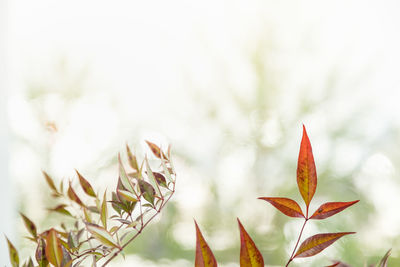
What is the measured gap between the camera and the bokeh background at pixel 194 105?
1.27 meters

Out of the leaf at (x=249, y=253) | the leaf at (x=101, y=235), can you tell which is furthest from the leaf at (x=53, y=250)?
the leaf at (x=249, y=253)

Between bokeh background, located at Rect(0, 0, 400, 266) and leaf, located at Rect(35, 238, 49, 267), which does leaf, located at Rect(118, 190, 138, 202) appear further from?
bokeh background, located at Rect(0, 0, 400, 266)

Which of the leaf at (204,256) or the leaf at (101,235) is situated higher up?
the leaf at (101,235)

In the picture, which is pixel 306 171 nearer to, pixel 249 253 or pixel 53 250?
pixel 249 253

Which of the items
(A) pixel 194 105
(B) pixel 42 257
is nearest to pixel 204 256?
(B) pixel 42 257

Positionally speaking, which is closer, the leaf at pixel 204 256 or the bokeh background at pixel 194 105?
the leaf at pixel 204 256

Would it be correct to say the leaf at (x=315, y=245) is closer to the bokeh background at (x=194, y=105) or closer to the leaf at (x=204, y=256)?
the leaf at (x=204, y=256)

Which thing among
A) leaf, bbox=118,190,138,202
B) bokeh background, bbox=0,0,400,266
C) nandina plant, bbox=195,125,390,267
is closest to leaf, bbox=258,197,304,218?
nandina plant, bbox=195,125,390,267

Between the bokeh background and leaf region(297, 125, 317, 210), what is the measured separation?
1.00 m

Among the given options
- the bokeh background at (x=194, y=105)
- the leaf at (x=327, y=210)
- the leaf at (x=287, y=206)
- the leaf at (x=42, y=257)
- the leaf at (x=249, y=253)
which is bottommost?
the leaf at (x=249, y=253)

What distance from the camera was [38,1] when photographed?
4.17ft

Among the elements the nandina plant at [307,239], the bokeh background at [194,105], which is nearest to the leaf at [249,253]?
the nandina plant at [307,239]

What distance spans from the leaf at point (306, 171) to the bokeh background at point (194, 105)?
3.28 feet

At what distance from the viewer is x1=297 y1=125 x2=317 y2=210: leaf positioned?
29 centimetres
